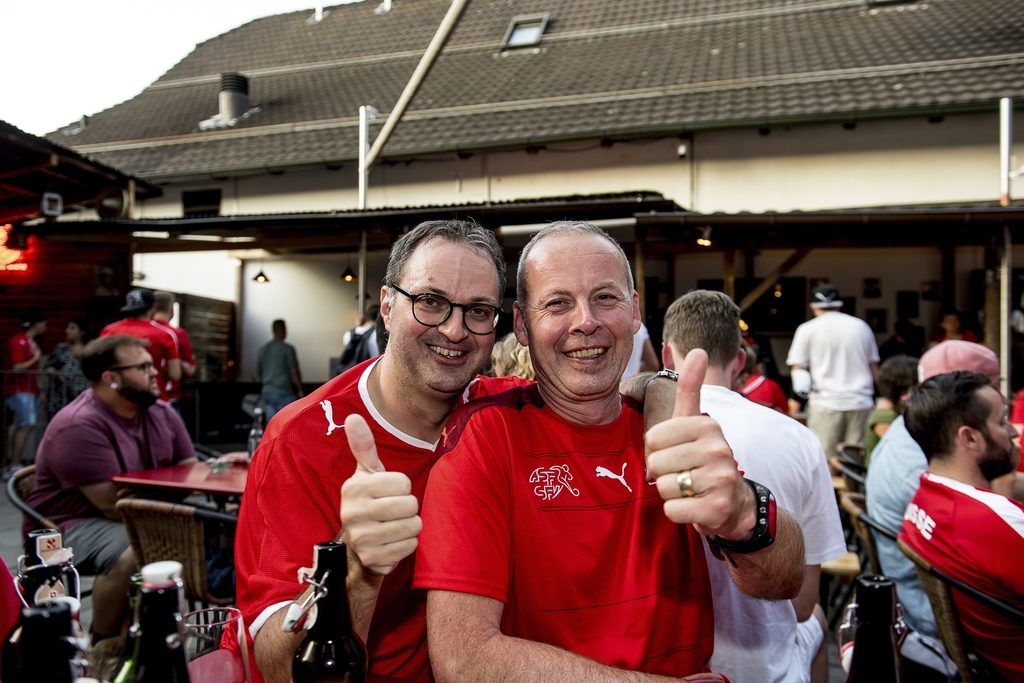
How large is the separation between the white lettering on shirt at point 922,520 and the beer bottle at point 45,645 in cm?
268

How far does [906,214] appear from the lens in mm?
7848

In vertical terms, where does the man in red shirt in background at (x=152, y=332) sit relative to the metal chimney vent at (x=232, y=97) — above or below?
below

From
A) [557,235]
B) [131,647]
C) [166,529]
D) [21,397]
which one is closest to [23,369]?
[21,397]

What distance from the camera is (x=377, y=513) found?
1327 mm

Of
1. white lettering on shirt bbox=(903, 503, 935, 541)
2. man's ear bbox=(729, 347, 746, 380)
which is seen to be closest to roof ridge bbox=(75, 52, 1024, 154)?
man's ear bbox=(729, 347, 746, 380)

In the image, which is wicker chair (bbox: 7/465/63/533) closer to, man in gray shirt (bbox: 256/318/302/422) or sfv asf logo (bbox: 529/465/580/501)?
sfv asf logo (bbox: 529/465/580/501)

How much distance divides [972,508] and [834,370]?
15.3 feet

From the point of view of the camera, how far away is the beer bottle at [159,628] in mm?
1008

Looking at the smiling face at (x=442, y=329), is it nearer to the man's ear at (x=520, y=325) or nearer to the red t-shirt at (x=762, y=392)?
the man's ear at (x=520, y=325)

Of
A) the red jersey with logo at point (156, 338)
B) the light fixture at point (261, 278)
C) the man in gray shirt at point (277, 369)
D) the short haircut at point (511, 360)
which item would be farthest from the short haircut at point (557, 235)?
the light fixture at point (261, 278)

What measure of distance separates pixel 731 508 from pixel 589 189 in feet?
36.7

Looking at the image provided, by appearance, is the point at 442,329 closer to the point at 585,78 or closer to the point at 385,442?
the point at 385,442

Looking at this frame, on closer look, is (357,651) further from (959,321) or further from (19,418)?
(19,418)

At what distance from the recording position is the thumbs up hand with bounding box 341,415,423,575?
52.2 inches
